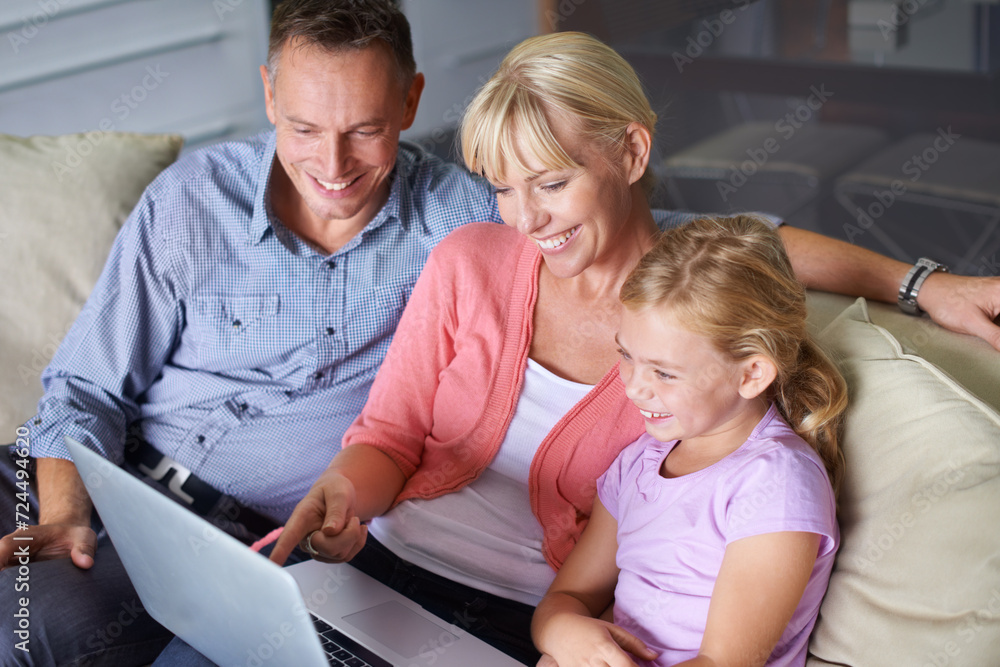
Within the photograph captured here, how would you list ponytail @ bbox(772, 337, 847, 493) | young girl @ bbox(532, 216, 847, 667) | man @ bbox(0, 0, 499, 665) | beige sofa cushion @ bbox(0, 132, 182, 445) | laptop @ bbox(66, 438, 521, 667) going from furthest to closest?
1. beige sofa cushion @ bbox(0, 132, 182, 445)
2. man @ bbox(0, 0, 499, 665)
3. ponytail @ bbox(772, 337, 847, 493)
4. young girl @ bbox(532, 216, 847, 667)
5. laptop @ bbox(66, 438, 521, 667)

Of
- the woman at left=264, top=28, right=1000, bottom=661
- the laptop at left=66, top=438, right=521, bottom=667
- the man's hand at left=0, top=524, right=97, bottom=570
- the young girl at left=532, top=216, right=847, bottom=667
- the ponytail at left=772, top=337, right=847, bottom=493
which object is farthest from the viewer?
the man's hand at left=0, top=524, right=97, bottom=570

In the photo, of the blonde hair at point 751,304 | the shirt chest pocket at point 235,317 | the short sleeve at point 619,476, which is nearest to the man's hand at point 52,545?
the shirt chest pocket at point 235,317

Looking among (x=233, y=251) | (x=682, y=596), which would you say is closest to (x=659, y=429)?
(x=682, y=596)

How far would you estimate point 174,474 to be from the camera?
1589 mm

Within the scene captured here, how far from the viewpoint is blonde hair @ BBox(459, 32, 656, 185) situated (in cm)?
114

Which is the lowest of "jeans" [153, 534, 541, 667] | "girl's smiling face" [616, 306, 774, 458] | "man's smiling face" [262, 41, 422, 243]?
"jeans" [153, 534, 541, 667]

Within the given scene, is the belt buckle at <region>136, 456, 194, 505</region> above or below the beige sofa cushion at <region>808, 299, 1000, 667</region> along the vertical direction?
below

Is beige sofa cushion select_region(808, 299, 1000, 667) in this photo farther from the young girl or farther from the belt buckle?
the belt buckle

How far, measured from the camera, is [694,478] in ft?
3.49

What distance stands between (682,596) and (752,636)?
12 cm

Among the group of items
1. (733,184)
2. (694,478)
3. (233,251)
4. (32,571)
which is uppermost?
(233,251)

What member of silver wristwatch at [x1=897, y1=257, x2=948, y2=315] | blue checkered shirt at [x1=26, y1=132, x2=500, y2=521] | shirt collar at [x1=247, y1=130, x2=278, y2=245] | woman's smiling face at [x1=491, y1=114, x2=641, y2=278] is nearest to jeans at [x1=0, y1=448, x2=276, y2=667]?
blue checkered shirt at [x1=26, y1=132, x2=500, y2=521]

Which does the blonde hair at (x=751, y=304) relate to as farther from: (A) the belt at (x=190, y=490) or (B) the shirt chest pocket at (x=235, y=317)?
(A) the belt at (x=190, y=490)

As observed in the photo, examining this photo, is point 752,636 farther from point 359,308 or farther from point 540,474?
point 359,308
